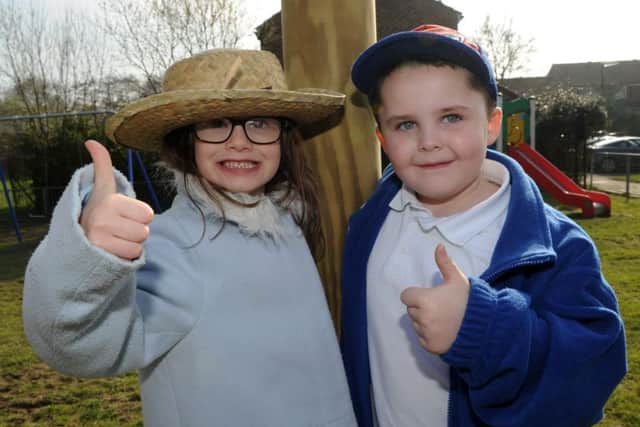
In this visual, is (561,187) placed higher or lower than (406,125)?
lower

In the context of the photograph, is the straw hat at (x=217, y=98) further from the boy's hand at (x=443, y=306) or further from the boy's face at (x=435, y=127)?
the boy's hand at (x=443, y=306)

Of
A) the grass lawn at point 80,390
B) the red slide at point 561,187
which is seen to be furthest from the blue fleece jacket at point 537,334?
the red slide at point 561,187

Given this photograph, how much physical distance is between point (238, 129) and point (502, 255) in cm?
73

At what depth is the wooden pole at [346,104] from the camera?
1.67 metres

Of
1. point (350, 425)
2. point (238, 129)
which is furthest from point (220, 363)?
point (238, 129)

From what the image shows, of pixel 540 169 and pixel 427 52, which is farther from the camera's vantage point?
pixel 540 169

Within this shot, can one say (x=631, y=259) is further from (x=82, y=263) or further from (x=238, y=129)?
(x=82, y=263)

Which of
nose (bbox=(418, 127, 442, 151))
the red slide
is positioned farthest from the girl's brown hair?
the red slide

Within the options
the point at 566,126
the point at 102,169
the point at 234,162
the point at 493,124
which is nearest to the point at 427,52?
the point at 493,124

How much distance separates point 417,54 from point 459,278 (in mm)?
609

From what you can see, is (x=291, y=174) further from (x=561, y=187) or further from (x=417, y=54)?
(x=561, y=187)

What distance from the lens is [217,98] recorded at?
1.40 m

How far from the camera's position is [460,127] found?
4.74 ft

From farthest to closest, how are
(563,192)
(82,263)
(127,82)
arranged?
(127,82), (563,192), (82,263)
